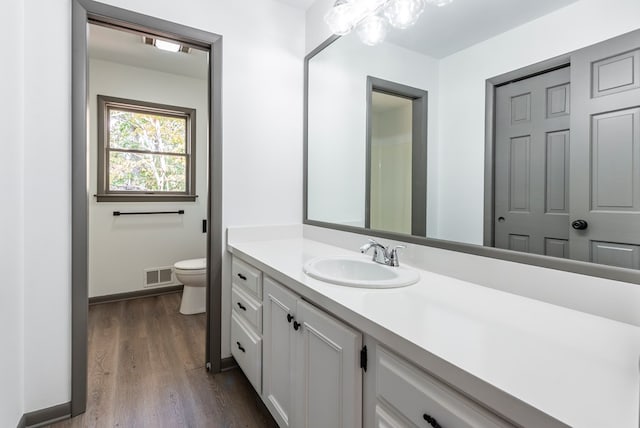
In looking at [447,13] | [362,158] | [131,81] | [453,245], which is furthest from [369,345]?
[131,81]

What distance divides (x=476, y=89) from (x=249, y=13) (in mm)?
1573

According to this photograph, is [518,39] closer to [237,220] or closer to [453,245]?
[453,245]

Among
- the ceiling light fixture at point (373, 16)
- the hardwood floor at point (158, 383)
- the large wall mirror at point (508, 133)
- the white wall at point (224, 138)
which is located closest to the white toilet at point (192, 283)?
the hardwood floor at point (158, 383)

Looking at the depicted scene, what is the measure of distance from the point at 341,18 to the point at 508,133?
48.0 inches

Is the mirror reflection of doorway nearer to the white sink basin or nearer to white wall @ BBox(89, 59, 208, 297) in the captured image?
the white sink basin

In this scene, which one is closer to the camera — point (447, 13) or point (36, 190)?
point (447, 13)

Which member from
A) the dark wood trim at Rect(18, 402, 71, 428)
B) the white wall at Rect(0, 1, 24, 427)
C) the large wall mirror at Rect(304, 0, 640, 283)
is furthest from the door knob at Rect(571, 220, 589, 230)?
the dark wood trim at Rect(18, 402, 71, 428)

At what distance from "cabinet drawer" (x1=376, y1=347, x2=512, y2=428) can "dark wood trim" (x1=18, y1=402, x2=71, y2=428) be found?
1.67 meters

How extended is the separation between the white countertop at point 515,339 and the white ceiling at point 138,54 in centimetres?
246

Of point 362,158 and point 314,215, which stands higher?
point 362,158

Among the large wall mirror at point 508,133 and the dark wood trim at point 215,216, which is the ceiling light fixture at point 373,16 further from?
the dark wood trim at point 215,216

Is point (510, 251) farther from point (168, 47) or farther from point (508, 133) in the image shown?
point (168, 47)

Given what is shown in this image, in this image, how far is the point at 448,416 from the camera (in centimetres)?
63

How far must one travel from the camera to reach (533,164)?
3.31ft
